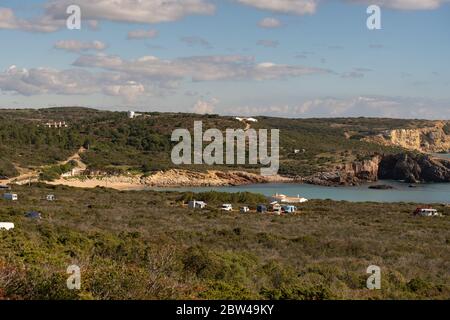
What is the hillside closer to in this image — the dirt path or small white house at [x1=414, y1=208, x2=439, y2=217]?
the dirt path

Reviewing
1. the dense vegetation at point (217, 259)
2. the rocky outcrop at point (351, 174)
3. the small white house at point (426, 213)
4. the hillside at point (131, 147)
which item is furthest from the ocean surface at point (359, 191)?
the dense vegetation at point (217, 259)

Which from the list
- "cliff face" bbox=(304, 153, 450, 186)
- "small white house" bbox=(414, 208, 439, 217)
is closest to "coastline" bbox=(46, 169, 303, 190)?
"cliff face" bbox=(304, 153, 450, 186)

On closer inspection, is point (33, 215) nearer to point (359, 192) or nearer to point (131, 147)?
point (359, 192)

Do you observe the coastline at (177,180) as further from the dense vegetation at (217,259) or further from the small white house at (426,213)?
the dense vegetation at (217,259)

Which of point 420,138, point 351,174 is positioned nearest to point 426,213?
point 351,174

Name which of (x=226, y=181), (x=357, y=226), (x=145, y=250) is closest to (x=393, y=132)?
(x=226, y=181)

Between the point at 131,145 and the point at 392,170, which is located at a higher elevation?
the point at 131,145
